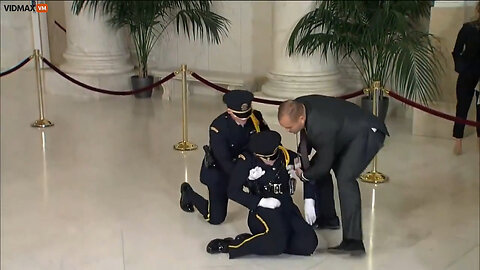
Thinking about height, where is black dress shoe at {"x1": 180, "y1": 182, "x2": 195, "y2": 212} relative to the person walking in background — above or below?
below

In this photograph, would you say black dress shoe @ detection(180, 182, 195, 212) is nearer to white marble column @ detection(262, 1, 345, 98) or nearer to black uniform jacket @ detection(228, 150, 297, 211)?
black uniform jacket @ detection(228, 150, 297, 211)

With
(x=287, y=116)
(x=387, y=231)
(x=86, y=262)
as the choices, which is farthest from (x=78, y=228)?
(x=387, y=231)

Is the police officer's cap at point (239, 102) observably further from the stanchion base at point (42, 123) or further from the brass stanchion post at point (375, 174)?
the stanchion base at point (42, 123)

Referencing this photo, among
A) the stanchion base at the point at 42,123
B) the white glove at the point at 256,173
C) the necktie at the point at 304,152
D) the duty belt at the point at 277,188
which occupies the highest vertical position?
the necktie at the point at 304,152

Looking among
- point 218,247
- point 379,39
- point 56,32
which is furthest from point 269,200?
point 56,32

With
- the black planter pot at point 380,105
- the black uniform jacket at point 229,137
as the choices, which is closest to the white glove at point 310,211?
the black uniform jacket at point 229,137

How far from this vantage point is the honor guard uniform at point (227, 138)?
5203 millimetres

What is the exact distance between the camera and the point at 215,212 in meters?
5.68

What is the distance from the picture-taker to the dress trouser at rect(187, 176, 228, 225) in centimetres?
548

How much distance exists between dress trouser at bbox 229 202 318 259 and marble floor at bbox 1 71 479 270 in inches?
3.5

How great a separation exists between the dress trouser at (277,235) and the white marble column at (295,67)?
483cm

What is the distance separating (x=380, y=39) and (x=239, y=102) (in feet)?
13.0

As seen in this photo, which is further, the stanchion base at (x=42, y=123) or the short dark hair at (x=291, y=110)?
the stanchion base at (x=42, y=123)

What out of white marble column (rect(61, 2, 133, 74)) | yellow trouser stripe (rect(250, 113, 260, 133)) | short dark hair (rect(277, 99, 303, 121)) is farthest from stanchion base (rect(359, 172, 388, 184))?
white marble column (rect(61, 2, 133, 74))
